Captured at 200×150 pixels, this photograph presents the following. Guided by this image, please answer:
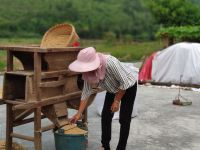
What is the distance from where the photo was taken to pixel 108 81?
15.0 ft

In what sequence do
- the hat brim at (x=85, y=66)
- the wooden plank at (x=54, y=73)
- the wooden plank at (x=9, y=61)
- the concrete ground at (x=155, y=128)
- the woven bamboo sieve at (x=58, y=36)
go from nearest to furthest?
the hat brim at (x=85, y=66) < the wooden plank at (x=54, y=73) < the wooden plank at (x=9, y=61) < the woven bamboo sieve at (x=58, y=36) < the concrete ground at (x=155, y=128)

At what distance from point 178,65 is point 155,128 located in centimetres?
640

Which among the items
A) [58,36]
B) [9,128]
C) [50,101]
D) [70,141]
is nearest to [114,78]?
[50,101]

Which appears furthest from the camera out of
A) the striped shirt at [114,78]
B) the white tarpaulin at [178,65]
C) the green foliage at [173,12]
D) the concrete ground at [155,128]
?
the green foliage at [173,12]

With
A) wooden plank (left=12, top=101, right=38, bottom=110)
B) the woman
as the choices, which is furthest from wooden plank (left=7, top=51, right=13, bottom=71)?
the woman

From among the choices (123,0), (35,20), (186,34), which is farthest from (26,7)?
(186,34)

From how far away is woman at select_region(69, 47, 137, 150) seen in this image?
14.4ft

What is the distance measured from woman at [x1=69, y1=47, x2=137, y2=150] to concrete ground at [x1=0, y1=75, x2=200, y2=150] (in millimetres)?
863

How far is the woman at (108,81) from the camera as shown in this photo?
4378 mm

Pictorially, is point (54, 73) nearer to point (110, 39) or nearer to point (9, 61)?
point (9, 61)

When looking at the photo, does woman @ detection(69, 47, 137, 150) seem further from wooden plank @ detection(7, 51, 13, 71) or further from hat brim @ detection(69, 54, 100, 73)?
wooden plank @ detection(7, 51, 13, 71)

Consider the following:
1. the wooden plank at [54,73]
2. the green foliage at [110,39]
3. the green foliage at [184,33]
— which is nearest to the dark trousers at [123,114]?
the wooden plank at [54,73]

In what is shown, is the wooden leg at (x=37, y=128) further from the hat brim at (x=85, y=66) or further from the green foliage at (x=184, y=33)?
the green foliage at (x=184, y=33)

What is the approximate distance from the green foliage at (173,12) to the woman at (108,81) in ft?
71.4
